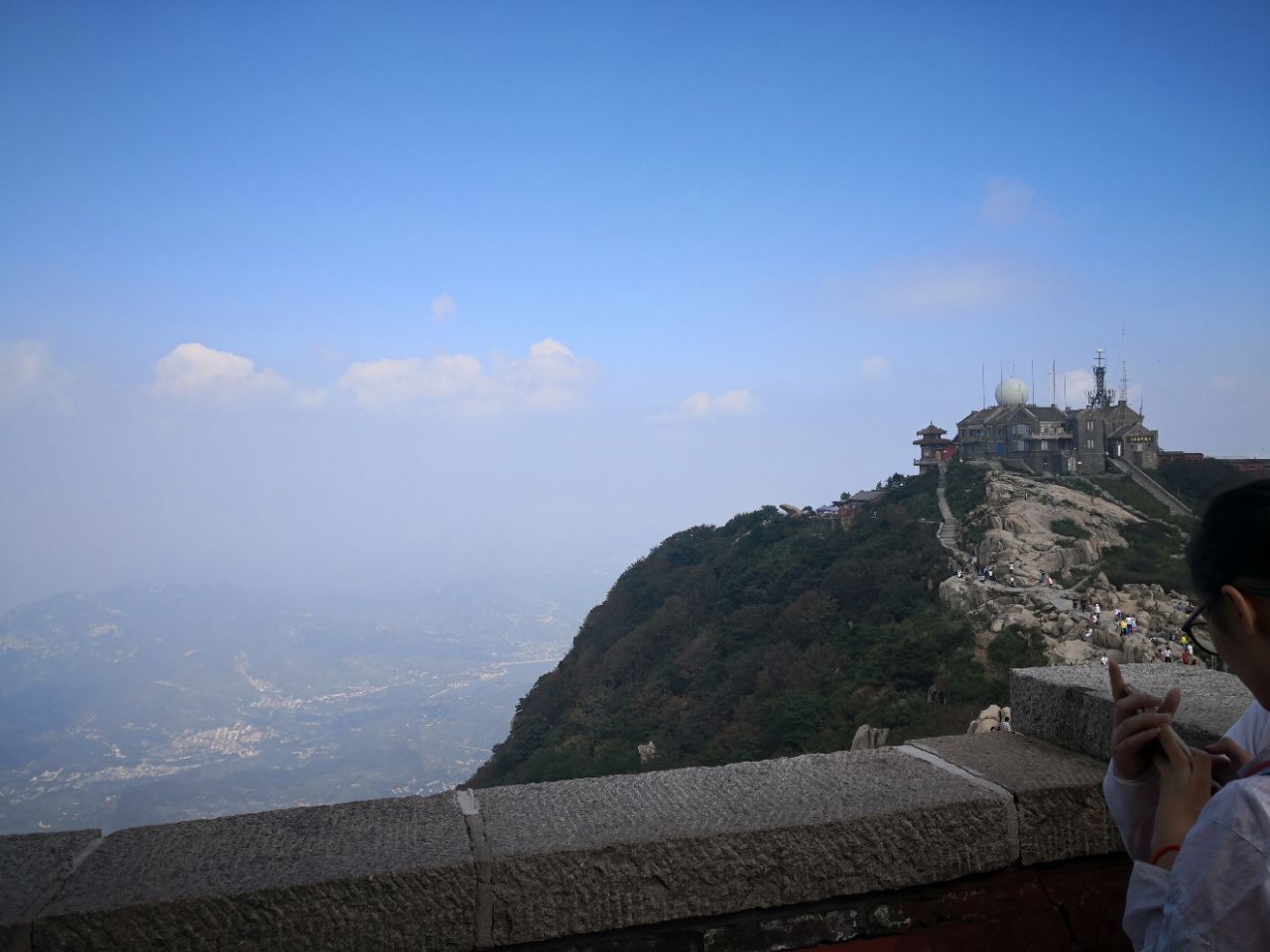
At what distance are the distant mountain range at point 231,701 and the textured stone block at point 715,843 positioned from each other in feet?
117

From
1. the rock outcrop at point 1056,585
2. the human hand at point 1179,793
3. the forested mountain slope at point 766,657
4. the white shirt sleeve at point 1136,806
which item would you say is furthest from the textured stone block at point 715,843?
the forested mountain slope at point 766,657

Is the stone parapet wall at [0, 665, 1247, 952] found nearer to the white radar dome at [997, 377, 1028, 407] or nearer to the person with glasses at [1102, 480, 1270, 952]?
the person with glasses at [1102, 480, 1270, 952]

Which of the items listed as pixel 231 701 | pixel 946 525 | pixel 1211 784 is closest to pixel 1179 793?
pixel 1211 784

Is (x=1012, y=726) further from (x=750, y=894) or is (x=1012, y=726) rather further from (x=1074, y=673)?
(x=750, y=894)

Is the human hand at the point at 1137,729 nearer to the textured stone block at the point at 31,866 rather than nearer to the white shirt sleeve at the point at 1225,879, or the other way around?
the white shirt sleeve at the point at 1225,879

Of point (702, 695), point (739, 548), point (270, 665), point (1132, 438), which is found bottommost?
point (270, 665)

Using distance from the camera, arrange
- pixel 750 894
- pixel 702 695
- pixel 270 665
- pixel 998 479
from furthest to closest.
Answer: pixel 270 665 < pixel 998 479 < pixel 702 695 < pixel 750 894

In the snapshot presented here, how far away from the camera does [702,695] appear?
→ 3133 centimetres

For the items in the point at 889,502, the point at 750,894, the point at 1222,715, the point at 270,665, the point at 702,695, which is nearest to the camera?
the point at 750,894

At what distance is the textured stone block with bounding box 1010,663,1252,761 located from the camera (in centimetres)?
231

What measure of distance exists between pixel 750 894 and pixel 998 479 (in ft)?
134

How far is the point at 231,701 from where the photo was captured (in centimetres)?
7425

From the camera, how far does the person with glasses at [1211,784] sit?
1118 mm

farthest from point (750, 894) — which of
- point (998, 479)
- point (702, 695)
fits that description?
point (998, 479)
